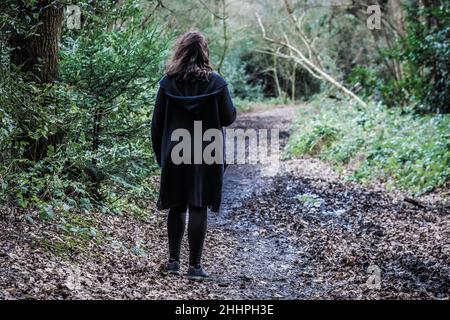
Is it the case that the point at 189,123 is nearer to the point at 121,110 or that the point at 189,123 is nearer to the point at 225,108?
the point at 225,108

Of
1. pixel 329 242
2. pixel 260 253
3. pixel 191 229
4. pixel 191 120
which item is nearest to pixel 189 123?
pixel 191 120

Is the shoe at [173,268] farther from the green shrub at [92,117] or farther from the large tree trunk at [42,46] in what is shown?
the large tree trunk at [42,46]

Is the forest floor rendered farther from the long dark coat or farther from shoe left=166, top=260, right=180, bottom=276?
the long dark coat

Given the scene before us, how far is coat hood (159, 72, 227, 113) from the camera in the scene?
5.09 m

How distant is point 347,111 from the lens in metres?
19.8

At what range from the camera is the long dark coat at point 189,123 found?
5133 millimetres

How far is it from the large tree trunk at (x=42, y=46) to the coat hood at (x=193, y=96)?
78.1 inches

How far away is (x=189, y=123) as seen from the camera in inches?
202

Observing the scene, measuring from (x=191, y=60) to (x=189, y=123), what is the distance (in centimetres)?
55

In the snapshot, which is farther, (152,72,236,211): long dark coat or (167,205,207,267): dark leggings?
(167,205,207,267): dark leggings

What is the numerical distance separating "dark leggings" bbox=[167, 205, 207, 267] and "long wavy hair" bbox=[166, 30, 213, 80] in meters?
1.17

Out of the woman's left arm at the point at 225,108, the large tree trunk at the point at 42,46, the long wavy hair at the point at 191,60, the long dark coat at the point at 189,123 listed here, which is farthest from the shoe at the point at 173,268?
the large tree trunk at the point at 42,46

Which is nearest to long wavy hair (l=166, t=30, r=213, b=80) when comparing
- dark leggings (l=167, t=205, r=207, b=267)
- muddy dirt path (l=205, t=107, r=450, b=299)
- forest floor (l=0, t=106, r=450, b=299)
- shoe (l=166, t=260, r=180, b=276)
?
dark leggings (l=167, t=205, r=207, b=267)
